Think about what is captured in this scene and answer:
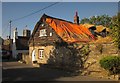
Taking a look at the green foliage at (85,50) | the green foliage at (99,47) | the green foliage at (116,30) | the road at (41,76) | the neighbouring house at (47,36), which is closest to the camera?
the road at (41,76)

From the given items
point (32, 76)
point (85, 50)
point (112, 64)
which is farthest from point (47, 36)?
point (112, 64)

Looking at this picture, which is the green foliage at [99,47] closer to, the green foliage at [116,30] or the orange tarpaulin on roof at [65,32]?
the green foliage at [116,30]

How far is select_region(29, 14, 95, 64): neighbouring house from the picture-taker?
28344 millimetres

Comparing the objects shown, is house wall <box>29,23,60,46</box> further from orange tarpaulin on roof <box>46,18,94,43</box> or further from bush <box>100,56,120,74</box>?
bush <box>100,56,120,74</box>

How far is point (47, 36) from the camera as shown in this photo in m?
30.0

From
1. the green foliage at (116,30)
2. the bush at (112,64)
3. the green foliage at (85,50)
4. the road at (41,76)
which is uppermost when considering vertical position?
the green foliage at (116,30)

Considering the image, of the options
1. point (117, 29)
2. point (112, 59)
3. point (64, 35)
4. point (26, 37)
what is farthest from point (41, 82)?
point (26, 37)

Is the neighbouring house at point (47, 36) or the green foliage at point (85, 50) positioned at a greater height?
the neighbouring house at point (47, 36)

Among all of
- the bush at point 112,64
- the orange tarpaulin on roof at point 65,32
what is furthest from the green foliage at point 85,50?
the bush at point 112,64

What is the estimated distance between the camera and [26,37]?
156ft

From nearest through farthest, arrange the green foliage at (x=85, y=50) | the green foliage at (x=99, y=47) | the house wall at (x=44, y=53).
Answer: the green foliage at (x=99, y=47), the green foliage at (x=85, y=50), the house wall at (x=44, y=53)

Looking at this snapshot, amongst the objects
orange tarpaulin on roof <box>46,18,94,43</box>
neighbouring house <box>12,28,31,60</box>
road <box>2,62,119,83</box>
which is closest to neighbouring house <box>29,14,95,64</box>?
orange tarpaulin on roof <box>46,18,94,43</box>

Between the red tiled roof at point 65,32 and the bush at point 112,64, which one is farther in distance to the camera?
the red tiled roof at point 65,32

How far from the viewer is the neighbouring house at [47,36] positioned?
93.0 feet
